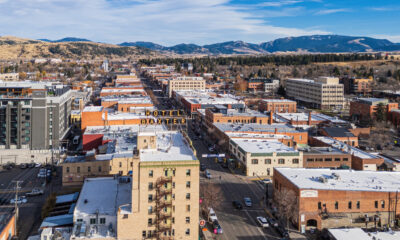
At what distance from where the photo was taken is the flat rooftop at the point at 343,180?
32.8 metres

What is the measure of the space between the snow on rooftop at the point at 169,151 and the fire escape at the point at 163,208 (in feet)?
6.32

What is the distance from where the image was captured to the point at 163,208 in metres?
27.6

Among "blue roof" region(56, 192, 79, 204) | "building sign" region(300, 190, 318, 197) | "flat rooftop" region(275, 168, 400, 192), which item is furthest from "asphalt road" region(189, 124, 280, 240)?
"blue roof" region(56, 192, 79, 204)

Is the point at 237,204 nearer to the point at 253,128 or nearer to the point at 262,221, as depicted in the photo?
the point at 262,221

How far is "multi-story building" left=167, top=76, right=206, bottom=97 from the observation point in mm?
135875

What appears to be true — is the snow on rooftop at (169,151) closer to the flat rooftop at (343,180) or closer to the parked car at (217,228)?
the parked car at (217,228)

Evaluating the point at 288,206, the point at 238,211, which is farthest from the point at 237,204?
the point at 288,206

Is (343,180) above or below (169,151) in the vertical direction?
below

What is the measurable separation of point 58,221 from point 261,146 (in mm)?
28753

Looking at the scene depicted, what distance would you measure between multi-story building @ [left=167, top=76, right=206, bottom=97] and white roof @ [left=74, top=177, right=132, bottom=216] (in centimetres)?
10067

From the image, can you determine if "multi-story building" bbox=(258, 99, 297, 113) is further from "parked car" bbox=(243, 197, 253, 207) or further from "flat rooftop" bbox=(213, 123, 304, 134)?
"parked car" bbox=(243, 197, 253, 207)

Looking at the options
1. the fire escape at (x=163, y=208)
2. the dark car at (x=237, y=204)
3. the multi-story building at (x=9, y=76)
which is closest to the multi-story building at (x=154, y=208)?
the fire escape at (x=163, y=208)

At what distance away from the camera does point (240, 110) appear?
76.7 metres

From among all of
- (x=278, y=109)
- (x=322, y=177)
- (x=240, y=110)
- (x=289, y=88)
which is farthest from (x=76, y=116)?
(x=289, y=88)
